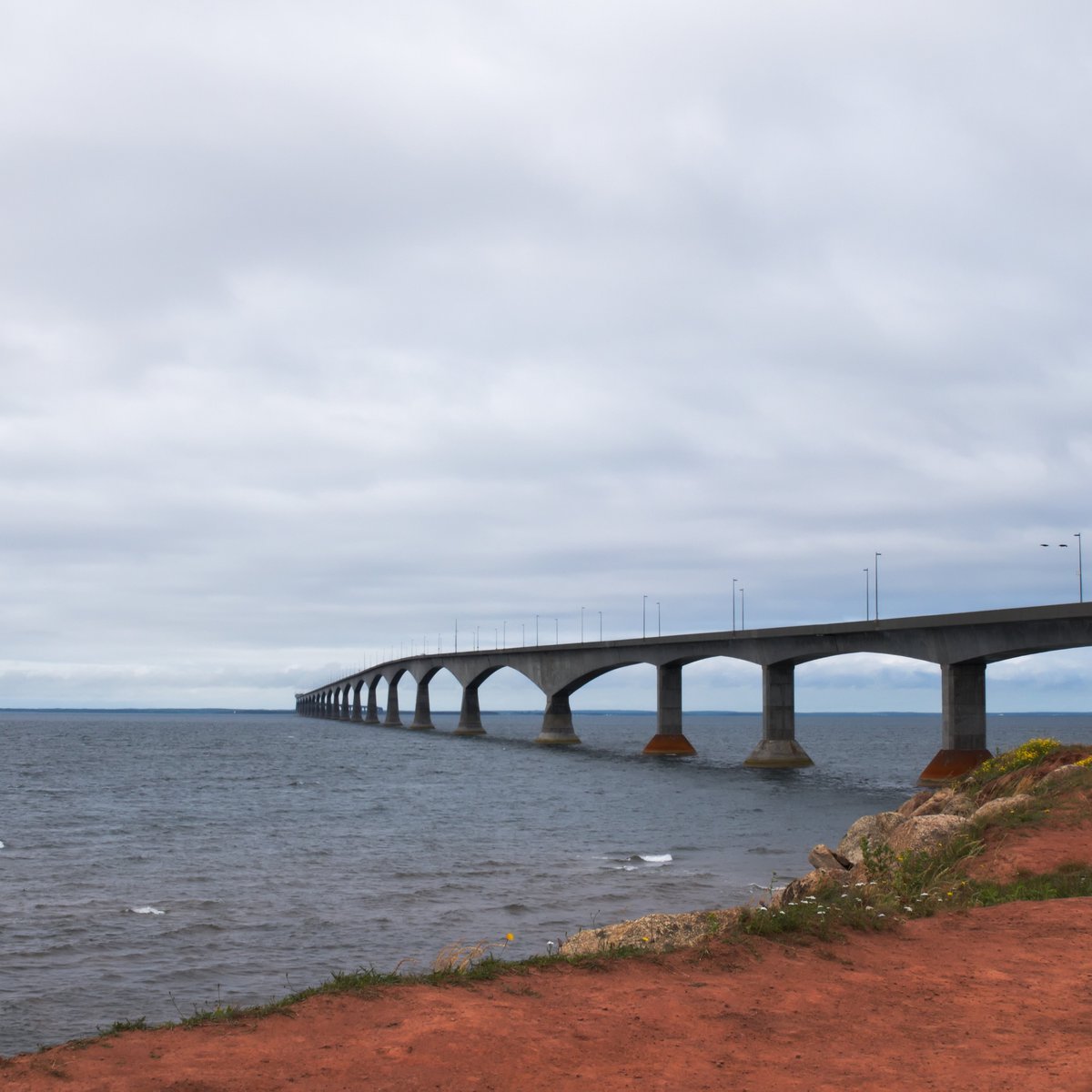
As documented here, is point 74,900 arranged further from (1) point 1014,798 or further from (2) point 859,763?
(2) point 859,763

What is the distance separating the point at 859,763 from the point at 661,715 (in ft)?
54.4

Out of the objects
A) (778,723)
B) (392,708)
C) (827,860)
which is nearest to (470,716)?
(392,708)

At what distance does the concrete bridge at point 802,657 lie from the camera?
5400 cm

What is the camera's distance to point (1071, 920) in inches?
530

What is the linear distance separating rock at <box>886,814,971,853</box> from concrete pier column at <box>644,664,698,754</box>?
2772 inches

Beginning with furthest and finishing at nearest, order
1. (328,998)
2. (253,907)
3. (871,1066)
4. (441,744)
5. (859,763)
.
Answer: (441,744) → (859,763) → (253,907) → (328,998) → (871,1066)

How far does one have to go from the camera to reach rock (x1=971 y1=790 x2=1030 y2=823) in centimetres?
2016

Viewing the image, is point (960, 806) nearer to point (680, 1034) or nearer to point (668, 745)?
point (680, 1034)

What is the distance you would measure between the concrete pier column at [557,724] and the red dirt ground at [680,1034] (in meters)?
103

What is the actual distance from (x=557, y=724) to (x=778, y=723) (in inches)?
1679

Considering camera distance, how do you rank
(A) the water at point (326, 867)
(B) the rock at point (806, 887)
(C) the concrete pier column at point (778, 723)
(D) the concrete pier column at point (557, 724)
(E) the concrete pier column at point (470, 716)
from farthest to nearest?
(E) the concrete pier column at point (470, 716) < (D) the concrete pier column at point (557, 724) < (C) the concrete pier column at point (778, 723) < (A) the water at point (326, 867) < (B) the rock at point (806, 887)

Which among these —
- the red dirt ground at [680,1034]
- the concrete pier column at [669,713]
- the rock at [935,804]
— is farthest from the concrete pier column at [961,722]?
the red dirt ground at [680,1034]

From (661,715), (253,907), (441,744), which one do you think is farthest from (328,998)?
(441,744)

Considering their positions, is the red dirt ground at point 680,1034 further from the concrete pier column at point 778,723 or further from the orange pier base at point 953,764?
the concrete pier column at point 778,723
